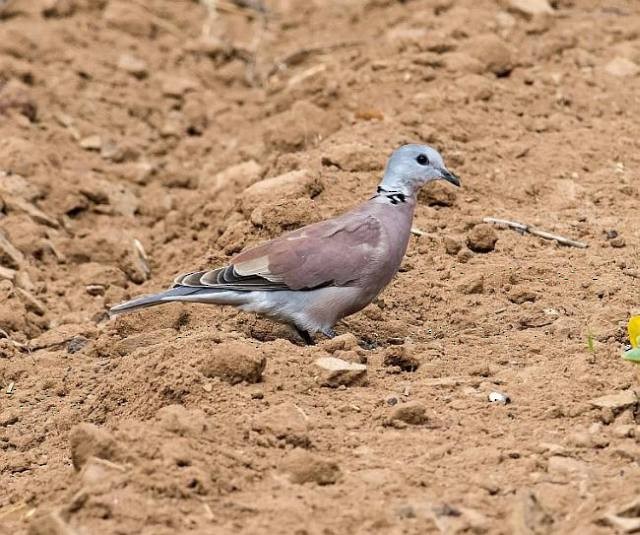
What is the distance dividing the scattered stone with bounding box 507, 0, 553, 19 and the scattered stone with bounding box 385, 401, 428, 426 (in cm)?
536

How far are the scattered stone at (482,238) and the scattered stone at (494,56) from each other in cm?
229

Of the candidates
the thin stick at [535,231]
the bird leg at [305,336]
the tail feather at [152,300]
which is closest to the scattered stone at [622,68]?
the thin stick at [535,231]

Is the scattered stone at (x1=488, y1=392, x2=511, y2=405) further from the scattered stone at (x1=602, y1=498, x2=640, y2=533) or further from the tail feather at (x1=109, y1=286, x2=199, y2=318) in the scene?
the tail feather at (x1=109, y1=286, x2=199, y2=318)

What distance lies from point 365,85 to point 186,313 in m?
2.72

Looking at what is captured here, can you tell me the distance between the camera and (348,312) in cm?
624

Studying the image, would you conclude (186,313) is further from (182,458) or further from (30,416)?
(182,458)

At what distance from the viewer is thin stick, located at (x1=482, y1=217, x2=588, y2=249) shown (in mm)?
6851

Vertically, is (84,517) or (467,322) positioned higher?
(84,517)

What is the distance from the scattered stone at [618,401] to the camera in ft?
16.0

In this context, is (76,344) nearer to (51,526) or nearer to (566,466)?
(51,526)

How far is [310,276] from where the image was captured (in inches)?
243

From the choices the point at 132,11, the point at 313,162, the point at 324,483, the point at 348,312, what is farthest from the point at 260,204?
the point at 132,11

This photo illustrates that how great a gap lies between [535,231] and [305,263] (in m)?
1.45

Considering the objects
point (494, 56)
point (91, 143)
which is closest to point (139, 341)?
point (91, 143)
